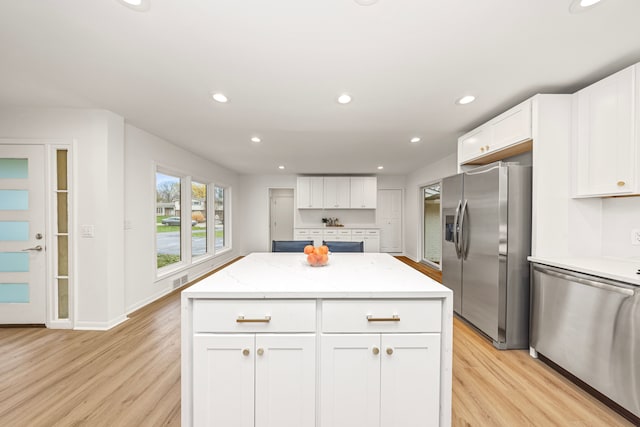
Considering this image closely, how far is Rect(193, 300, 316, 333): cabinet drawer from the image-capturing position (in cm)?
113

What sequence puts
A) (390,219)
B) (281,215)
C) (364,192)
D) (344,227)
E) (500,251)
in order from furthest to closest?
(281,215), (390,219), (344,227), (364,192), (500,251)

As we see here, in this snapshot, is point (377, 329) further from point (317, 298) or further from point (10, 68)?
point (10, 68)

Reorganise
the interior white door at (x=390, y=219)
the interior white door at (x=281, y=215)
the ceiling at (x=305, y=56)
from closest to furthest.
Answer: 1. the ceiling at (x=305, y=56)
2. the interior white door at (x=390, y=219)
3. the interior white door at (x=281, y=215)

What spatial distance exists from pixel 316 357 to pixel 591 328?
1.92m

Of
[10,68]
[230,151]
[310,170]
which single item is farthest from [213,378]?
[310,170]

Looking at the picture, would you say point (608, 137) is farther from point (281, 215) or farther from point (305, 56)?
point (281, 215)

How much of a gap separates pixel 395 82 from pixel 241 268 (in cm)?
188

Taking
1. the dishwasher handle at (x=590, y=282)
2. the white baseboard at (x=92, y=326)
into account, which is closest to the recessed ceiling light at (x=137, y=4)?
the white baseboard at (x=92, y=326)

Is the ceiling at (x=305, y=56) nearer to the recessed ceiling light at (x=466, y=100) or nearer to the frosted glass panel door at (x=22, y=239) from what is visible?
the recessed ceiling light at (x=466, y=100)

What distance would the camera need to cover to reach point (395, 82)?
1857mm

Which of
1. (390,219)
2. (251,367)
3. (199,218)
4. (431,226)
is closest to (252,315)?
(251,367)

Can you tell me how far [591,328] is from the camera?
155 centimetres

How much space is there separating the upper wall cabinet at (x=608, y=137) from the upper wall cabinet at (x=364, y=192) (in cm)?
402

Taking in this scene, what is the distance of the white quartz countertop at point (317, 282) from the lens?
112 centimetres
